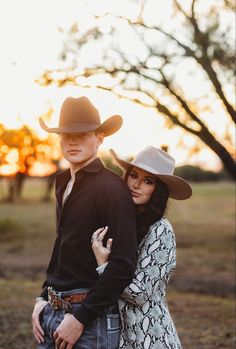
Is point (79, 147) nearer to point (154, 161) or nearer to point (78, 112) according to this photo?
point (78, 112)

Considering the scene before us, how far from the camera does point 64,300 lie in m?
2.96

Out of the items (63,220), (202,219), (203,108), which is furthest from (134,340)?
(202,219)

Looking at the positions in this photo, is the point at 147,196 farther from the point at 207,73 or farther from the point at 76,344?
the point at 207,73

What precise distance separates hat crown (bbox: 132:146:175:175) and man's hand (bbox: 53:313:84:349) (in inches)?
31.7

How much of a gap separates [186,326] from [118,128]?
17.3 feet

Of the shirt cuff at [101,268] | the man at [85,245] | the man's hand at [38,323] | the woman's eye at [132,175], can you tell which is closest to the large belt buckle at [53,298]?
the man at [85,245]

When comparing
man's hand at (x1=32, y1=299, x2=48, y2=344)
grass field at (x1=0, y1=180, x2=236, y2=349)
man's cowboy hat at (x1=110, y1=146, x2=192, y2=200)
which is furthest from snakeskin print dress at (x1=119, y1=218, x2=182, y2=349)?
grass field at (x1=0, y1=180, x2=236, y2=349)

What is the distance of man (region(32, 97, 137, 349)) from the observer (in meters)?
2.86

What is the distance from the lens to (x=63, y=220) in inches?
120

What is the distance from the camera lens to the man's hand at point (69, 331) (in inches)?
112

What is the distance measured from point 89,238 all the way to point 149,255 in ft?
0.96

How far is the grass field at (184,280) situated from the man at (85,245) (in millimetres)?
677

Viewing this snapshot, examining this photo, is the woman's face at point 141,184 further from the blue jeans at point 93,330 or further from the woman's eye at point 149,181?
the blue jeans at point 93,330

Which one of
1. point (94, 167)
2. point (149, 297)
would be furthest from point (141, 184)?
point (149, 297)
